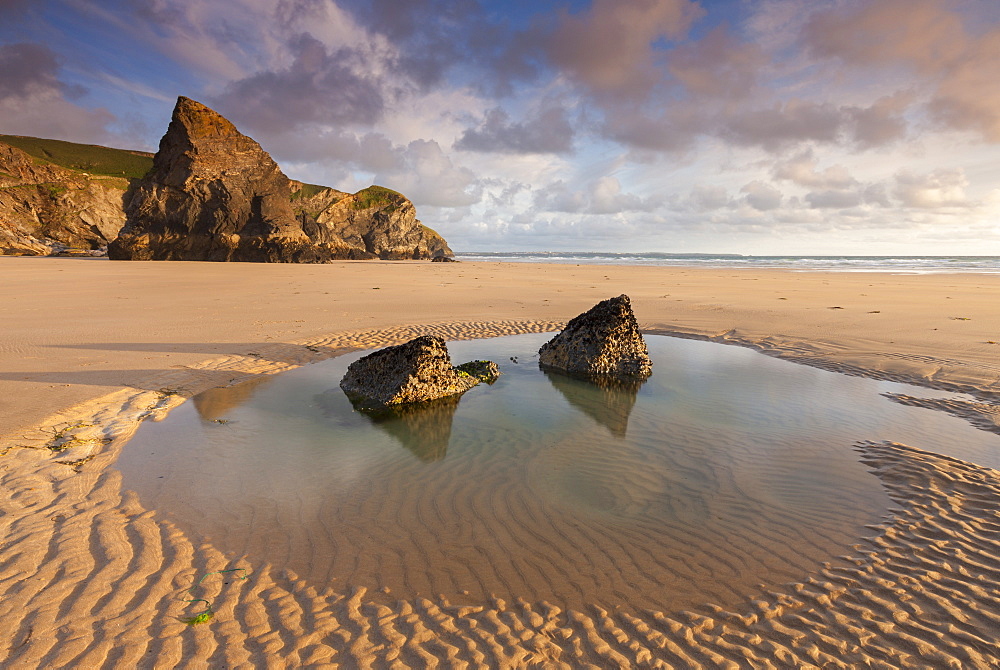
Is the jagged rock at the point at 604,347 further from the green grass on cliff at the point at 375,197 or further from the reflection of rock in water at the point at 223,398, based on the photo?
the green grass on cliff at the point at 375,197

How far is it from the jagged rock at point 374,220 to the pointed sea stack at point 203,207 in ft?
73.3

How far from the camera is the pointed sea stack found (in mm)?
39344

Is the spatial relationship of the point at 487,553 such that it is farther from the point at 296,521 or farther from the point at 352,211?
the point at 352,211

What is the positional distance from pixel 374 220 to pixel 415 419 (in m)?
70.1

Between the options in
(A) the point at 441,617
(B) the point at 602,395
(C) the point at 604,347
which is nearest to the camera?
(A) the point at 441,617

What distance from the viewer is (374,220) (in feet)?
236

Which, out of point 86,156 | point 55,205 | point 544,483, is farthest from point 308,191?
point 544,483

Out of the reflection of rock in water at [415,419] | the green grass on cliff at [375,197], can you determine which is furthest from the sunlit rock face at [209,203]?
the reflection of rock in water at [415,419]

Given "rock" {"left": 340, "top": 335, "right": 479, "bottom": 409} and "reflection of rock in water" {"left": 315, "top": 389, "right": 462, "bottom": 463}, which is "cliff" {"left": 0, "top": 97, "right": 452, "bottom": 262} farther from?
"reflection of rock in water" {"left": 315, "top": 389, "right": 462, "bottom": 463}

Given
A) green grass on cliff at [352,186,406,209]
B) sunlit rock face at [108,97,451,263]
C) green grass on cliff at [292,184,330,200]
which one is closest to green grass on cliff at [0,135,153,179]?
green grass on cliff at [292,184,330,200]

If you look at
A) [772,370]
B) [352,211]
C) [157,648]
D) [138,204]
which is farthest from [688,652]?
[352,211]

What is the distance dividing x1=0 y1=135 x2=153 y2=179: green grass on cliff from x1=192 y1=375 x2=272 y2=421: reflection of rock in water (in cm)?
7725

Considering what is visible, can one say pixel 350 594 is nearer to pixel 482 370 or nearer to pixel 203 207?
pixel 482 370

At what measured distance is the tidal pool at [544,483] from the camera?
11.2 feet
